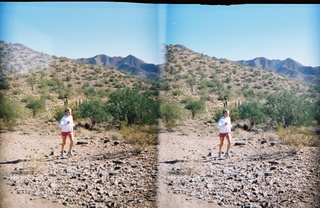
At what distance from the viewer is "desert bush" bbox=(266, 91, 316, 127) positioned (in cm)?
701

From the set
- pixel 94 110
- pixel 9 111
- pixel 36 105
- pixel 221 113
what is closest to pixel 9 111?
pixel 9 111

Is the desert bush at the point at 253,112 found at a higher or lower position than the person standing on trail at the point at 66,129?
higher

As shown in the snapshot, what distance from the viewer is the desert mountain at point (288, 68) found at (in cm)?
736

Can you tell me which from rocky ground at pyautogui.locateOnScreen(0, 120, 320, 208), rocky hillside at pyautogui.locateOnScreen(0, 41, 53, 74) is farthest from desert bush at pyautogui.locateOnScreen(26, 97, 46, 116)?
rocky hillside at pyautogui.locateOnScreen(0, 41, 53, 74)

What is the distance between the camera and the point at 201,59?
10320 millimetres

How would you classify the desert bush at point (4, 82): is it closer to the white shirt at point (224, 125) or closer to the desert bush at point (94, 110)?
the desert bush at point (94, 110)

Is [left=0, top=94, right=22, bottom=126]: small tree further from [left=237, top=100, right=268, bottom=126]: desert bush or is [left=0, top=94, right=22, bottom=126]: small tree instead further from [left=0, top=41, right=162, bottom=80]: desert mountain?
[left=237, top=100, right=268, bottom=126]: desert bush

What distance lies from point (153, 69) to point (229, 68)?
4194mm

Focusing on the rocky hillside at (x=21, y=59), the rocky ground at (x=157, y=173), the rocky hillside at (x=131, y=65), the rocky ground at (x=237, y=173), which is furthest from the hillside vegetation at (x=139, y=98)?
the rocky ground at (x=237, y=173)

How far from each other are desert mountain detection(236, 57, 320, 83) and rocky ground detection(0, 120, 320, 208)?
156cm

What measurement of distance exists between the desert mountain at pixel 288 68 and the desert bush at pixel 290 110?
524 millimetres

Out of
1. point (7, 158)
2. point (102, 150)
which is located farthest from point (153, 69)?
point (7, 158)

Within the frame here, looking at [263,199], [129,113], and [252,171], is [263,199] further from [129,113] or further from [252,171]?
[129,113]

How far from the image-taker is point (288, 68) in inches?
320
